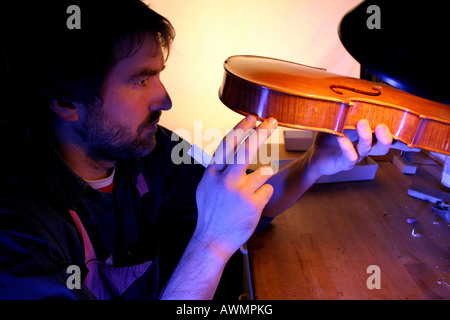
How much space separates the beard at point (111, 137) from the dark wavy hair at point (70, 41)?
0.23ft

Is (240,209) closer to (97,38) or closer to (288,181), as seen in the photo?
(288,181)

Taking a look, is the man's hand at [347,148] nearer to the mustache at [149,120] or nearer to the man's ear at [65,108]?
the mustache at [149,120]

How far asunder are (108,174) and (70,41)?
1.46ft

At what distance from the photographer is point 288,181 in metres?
1.04

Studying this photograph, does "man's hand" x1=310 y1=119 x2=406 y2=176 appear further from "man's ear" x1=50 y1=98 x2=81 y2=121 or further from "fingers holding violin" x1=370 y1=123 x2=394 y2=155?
"man's ear" x1=50 y1=98 x2=81 y2=121

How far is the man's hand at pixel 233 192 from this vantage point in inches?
27.5

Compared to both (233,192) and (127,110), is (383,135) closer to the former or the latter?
(233,192)

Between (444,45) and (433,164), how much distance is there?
130 centimetres

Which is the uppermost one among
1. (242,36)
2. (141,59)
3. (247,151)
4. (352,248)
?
(242,36)

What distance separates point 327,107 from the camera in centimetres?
77

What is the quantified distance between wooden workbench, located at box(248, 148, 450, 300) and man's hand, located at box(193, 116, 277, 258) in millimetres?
189

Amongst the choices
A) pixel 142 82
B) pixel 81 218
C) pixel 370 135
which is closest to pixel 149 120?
pixel 142 82

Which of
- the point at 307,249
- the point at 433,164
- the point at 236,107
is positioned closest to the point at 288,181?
the point at 307,249

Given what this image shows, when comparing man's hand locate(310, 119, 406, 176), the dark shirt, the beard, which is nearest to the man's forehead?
the beard
